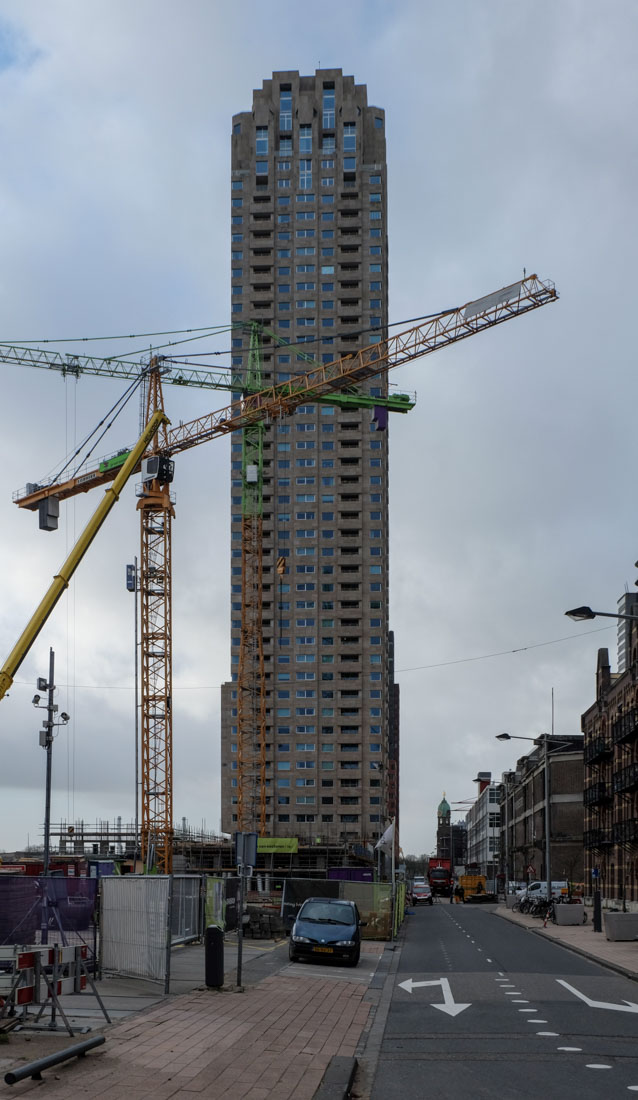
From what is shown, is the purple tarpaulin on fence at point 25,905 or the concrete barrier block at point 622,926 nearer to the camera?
the purple tarpaulin on fence at point 25,905

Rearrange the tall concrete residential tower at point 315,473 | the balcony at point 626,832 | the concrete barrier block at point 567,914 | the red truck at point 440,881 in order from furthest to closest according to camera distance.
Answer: the tall concrete residential tower at point 315,473 → the red truck at point 440,881 → the balcony at point 626,832 → the concrete barrier block at point 567,914

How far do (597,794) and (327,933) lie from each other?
46.3 m

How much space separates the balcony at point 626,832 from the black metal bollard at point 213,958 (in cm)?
4076

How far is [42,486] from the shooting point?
7812 cm

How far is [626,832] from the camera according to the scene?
6097cm

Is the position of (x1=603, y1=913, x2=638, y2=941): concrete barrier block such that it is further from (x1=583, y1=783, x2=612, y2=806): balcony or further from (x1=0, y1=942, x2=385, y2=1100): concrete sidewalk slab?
(x1=583, y1=783, x2=612, y2=806): balcony

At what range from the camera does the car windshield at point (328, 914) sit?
27562 millimetres

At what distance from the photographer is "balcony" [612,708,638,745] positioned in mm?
57125

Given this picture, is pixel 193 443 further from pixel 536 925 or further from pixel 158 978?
pixel 158 978

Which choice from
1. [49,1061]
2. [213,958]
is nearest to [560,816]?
[213,958]

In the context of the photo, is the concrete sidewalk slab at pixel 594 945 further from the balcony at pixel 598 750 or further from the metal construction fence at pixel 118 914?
the balcony at pixel 598 750

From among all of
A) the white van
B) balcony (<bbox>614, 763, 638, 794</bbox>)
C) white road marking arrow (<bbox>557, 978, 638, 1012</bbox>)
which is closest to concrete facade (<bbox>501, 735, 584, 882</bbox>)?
the white van

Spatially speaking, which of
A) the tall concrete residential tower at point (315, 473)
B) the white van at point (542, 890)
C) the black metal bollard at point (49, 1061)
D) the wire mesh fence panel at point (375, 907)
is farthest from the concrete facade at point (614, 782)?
the black metal bollard at point (49, 1061)

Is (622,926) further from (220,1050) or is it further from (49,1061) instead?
(49,1061)
